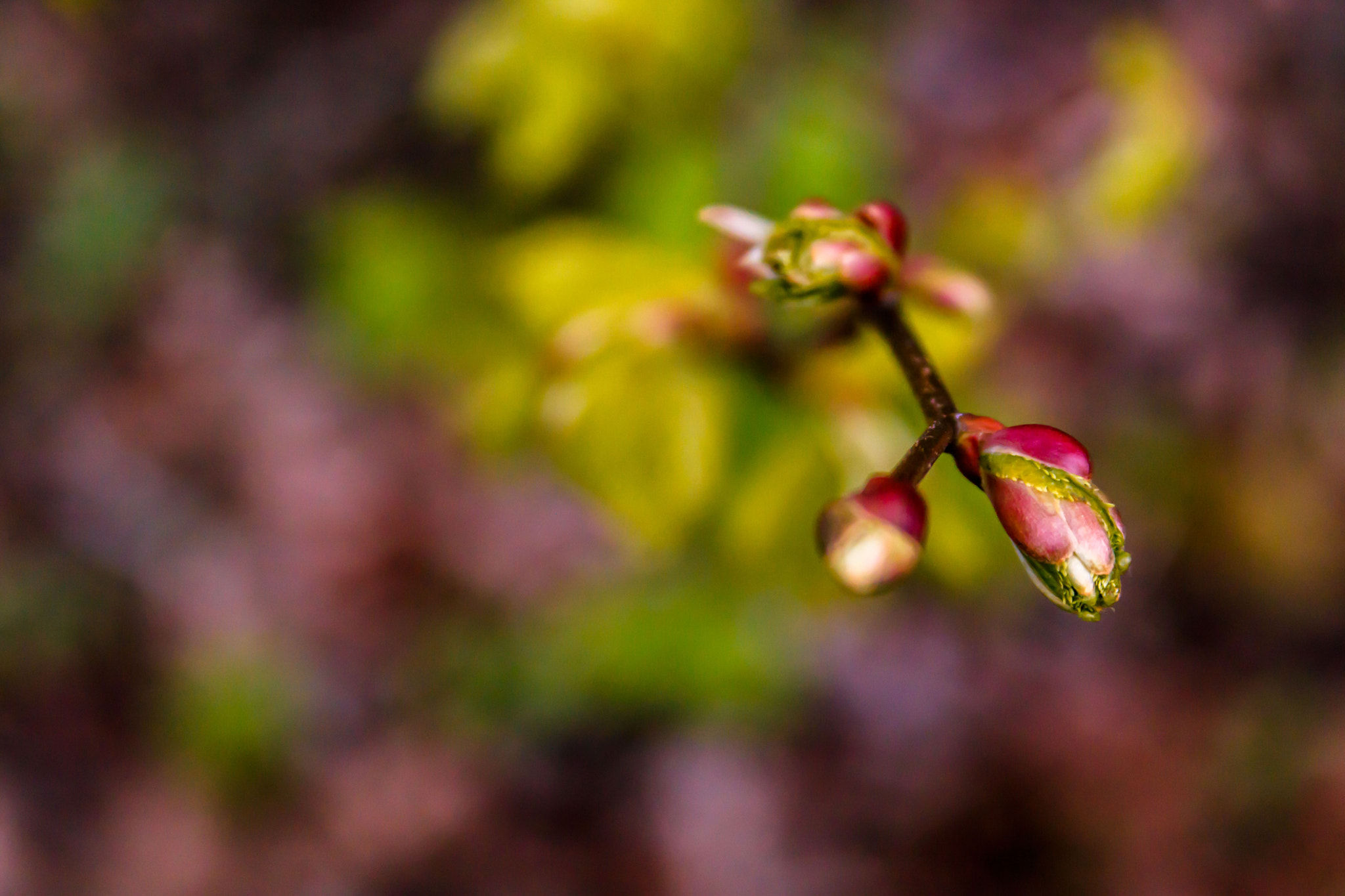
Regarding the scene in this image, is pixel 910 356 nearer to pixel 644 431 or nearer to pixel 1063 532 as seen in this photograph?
pixel 1063 532

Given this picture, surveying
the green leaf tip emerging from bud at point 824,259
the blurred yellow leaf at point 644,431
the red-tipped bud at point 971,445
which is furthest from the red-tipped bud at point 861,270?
the blurred yellow leaf at point 644,431

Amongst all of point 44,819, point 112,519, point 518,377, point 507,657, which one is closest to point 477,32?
point 518,377

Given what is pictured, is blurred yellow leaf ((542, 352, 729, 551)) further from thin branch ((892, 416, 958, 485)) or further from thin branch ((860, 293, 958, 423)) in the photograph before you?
thin branch ((892, 416, 958, 485))

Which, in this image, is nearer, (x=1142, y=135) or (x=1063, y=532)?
(x=1063, y=532)

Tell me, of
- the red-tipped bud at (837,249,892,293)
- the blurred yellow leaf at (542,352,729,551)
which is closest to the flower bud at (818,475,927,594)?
→ the red-tipped bud at (837,249,892,293)

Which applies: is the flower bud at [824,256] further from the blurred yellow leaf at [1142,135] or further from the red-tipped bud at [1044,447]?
the blurred yellow leaf at [1142,135]

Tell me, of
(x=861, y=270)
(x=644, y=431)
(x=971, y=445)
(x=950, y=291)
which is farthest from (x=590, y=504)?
(x=971, y=445)
